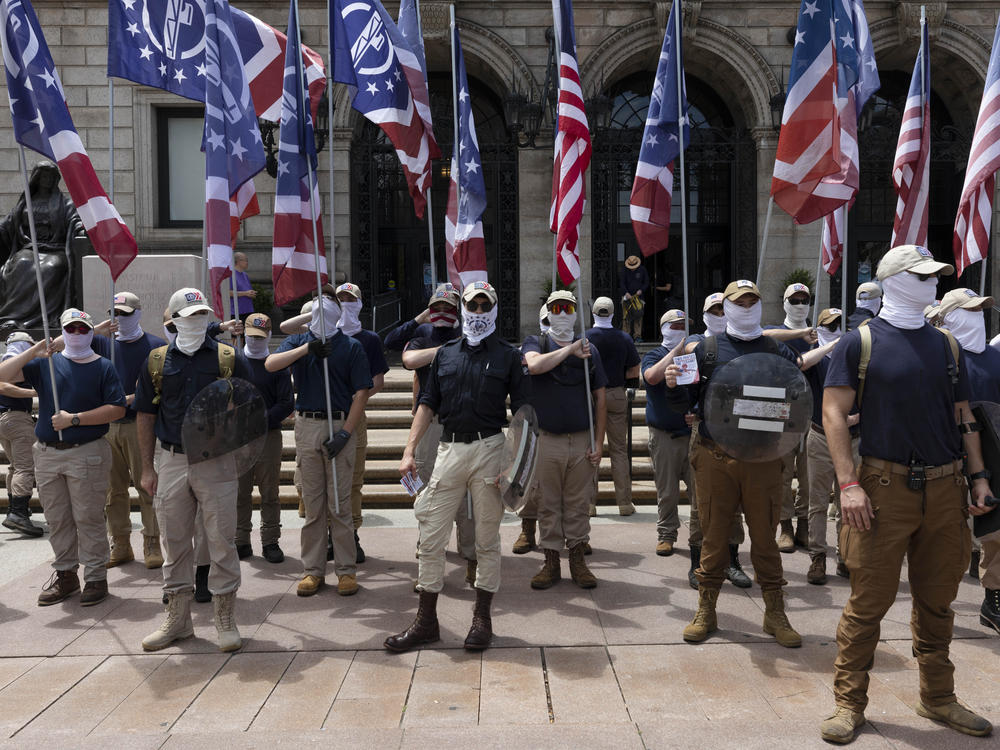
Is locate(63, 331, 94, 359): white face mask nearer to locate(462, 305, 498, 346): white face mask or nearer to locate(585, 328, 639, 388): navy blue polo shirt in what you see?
locate(462, 305, 498, 346): white face mask

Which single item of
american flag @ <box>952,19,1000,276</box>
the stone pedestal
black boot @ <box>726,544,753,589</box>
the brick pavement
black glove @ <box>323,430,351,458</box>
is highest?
american flag @ <box>952,19,1000,276</box>

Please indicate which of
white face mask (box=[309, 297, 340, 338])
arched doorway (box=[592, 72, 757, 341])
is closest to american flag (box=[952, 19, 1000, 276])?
white face mask (box=[309, 297, 340, 338])

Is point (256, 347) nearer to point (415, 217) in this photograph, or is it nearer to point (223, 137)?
point (223, 137)

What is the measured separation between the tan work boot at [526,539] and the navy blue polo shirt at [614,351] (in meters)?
1.82

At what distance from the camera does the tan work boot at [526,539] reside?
24.7 feet

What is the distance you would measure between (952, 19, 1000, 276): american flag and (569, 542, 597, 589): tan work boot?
4.49 metres

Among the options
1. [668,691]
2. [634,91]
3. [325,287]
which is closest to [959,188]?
[634,91]

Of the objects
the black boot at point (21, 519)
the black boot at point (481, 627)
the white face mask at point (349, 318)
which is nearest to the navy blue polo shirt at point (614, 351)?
the white face mask at point (349, 318)

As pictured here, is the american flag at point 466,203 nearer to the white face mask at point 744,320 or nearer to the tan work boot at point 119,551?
the white face mask at point 744,320

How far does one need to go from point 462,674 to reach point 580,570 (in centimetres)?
179

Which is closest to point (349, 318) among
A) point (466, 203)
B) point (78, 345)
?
point (466, 203)

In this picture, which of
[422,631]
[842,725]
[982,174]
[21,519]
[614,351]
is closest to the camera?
[842,725]

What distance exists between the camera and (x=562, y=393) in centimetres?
668

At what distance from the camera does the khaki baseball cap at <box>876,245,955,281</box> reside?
4.18 m
